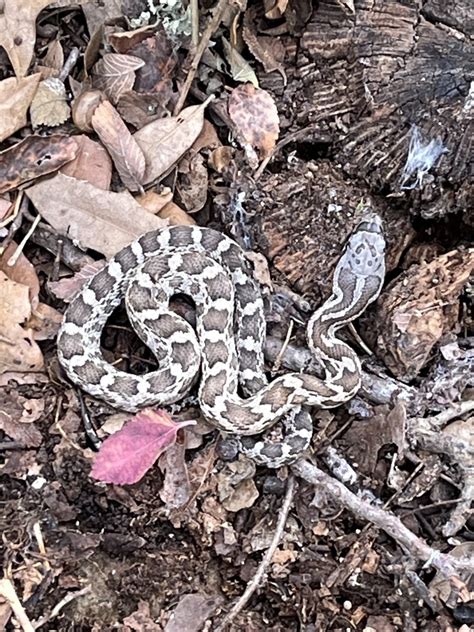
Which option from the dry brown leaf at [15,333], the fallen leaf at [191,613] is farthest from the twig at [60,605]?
the dry brown leaf at [15,333]

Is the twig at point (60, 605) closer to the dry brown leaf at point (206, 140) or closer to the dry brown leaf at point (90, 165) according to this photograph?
the dry brown leaf at point (90, 165)

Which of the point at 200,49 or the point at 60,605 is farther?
the point at 200,49

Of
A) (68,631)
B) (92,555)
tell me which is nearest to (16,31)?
(92,555)

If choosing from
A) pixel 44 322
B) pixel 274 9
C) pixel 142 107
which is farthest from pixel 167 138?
pixel 44 322

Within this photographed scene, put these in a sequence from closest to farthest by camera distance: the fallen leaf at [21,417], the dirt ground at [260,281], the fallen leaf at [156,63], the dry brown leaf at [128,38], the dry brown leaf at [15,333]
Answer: the dirt ground at [260,281] → the fallen leaf at [21,417] → the dry brown leaf at [15,333] → the dry brown leaf at [128,38] → the fallen leaf at [156,63]

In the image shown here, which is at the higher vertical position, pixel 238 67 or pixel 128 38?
pixel 128 38

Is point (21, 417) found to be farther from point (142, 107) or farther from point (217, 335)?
point (142, 107)

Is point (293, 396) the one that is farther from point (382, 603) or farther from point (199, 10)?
point (199, 10)
